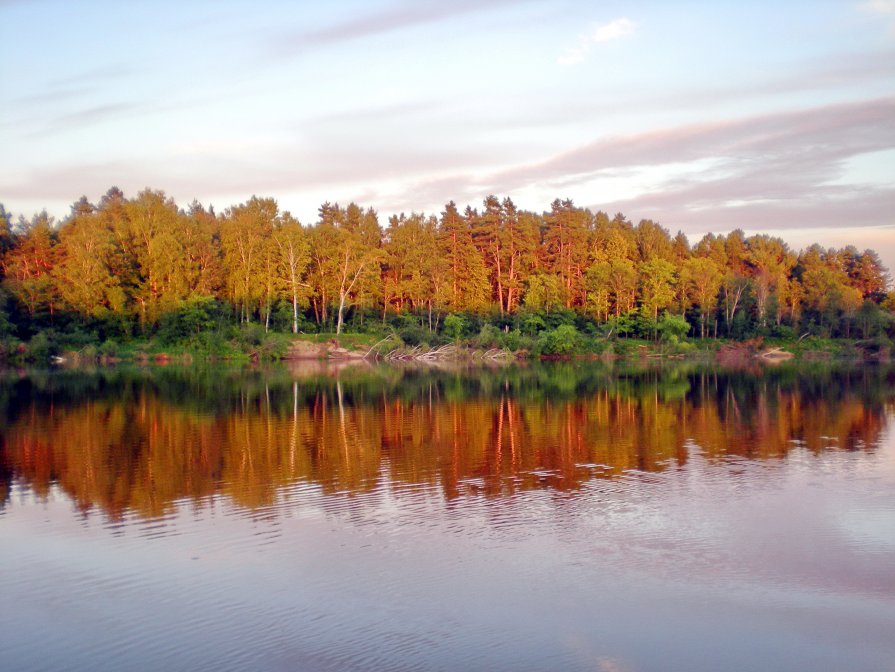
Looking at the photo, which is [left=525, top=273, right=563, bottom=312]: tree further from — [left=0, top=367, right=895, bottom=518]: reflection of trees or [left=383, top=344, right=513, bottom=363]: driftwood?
[left=0, top=367, right=895, bottom=518]: reflection of trees

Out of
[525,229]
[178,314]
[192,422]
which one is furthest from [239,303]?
[192,422]

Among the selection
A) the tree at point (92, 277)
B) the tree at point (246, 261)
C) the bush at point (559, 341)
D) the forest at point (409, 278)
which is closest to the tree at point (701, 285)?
the forest at point (409, 278)

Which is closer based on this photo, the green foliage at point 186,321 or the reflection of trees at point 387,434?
the reflection of trees at point 387,434

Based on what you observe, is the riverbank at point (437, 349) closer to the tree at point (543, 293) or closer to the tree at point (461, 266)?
the tree at point (543, 293)

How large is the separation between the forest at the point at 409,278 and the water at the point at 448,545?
150 ft

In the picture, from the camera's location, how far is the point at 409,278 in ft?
271

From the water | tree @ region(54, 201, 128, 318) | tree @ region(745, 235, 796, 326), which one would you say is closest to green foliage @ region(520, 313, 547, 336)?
tree @ region(745, 235, 796, 326)

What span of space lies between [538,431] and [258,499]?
34.5 feet

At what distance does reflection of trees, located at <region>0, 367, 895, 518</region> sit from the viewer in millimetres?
16312

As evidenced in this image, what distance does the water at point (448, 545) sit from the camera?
8328 millimetres

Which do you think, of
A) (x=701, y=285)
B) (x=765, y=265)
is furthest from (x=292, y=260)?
(x=765, y=265)

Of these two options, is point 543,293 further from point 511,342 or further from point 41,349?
point 41,349

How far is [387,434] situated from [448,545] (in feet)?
37.2

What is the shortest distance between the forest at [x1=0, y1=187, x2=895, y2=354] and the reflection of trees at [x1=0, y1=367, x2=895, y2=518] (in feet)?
97.4
